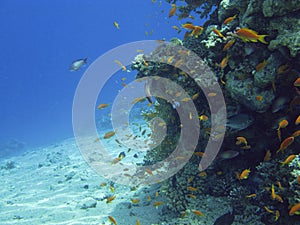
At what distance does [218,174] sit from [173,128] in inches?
56.9

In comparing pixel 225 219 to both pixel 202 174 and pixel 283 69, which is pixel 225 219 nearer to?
pixel 202 174

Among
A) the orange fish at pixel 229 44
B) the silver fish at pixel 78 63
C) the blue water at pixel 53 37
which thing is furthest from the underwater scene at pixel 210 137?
the blue water at pixel 53 37

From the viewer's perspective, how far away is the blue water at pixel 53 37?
118000mm

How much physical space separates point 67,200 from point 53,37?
494ft

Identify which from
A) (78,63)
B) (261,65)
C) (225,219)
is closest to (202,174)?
(225,219)

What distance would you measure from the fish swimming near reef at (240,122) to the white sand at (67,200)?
8.97 ft

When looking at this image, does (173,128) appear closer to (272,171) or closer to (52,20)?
(272,171)

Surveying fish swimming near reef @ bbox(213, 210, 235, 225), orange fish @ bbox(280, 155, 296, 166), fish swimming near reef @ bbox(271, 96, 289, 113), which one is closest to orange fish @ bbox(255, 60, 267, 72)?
fish swimming near reef @ bbox(271, 96, 289, 113)

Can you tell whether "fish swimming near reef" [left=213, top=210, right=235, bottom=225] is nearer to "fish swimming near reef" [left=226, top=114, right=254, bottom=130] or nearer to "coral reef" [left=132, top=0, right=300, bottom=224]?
"coral reef" [left=132, top=0, right=300, bottom=224]

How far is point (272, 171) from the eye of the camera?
13.4ft

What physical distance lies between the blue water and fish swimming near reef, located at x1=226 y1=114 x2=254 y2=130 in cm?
10904

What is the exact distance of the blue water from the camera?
118000 mm

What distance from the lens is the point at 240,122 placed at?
170 inches

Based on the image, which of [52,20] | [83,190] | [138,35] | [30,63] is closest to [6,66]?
[30,63]
